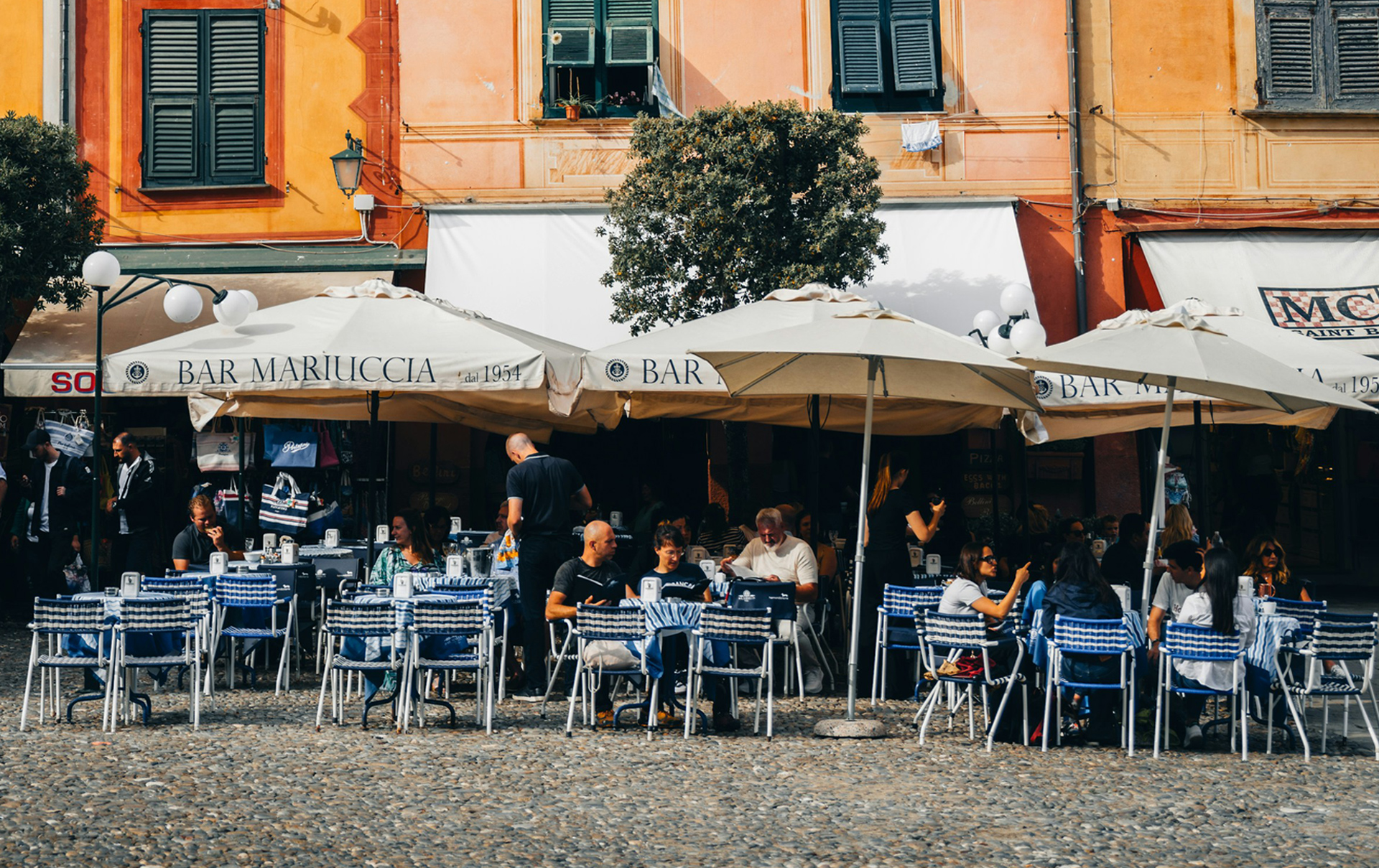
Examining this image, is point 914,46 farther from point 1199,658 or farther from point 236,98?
point 1199,658

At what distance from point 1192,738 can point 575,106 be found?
30.6 feet

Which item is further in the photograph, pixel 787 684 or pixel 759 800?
pixel 787 684

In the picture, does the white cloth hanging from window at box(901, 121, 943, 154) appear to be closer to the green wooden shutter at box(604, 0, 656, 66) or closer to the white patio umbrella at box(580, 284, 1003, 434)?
the green wooden shutter at box(604, 0, 656, 66)

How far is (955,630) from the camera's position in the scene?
848 cm

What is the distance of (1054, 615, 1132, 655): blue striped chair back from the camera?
26.7 ft

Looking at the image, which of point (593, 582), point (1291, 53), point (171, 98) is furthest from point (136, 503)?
point (1291, 53)

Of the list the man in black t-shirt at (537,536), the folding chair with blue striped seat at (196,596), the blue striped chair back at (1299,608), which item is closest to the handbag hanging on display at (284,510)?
the folding chair with blue striped seat at (196,596)

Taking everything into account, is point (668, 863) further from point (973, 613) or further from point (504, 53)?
point (504, 53)

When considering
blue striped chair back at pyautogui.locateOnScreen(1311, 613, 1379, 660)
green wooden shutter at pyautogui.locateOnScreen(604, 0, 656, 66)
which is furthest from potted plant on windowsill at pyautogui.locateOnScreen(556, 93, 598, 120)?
blue striped chair back at pyautogui.locateOnScreen(1311, 613, 1379, 660)

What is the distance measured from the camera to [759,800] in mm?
6773

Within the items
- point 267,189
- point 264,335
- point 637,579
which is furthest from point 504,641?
point 267,189

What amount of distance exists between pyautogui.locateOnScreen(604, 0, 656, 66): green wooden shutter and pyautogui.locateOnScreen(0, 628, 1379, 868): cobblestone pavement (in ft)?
27.6

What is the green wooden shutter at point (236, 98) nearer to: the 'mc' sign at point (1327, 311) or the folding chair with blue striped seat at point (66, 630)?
the folding chair with blue striped seat at point (66, 630)

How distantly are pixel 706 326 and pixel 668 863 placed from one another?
14.5 ft
